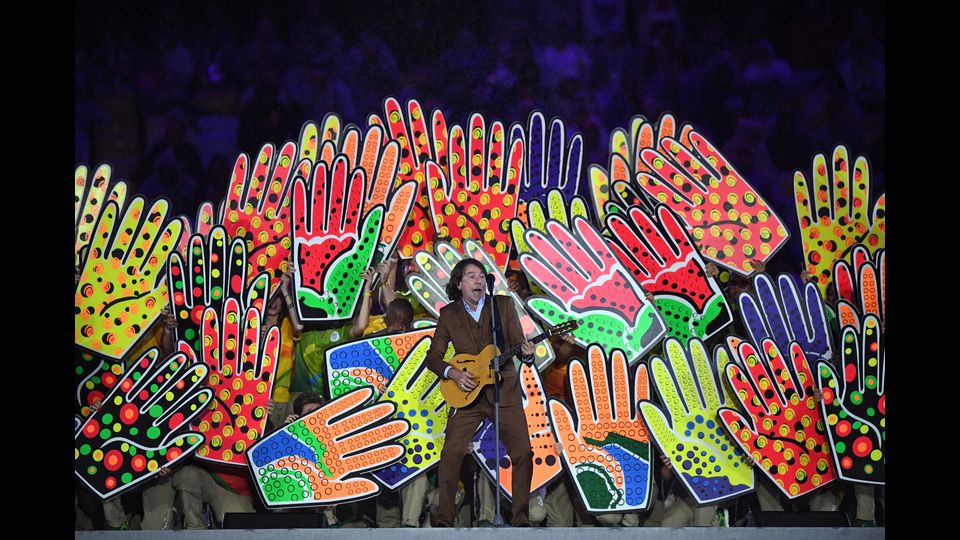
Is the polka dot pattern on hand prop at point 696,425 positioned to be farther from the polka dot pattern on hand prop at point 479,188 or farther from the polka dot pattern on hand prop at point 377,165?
the polka dot pattern on hand prop at point 377,165

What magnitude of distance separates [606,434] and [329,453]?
1.83 metres

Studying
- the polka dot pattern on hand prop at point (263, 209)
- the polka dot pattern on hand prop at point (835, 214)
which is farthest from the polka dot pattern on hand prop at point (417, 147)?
the polka dot pattern on hand prop at point (835, 214)

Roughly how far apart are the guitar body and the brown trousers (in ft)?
0.22

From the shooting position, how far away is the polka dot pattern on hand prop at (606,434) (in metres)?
7.15

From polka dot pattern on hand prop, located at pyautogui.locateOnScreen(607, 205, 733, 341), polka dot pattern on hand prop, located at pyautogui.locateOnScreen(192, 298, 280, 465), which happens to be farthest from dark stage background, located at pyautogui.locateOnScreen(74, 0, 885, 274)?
polka dot pattern on hand prop, located at pyautogui.locateOnScreen(192, 298, 280, 465)

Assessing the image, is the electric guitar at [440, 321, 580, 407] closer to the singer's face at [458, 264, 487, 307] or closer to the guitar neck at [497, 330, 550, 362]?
the guitar neck at [497, 330, 550, 362]

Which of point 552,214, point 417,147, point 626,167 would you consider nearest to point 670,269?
point 626,167

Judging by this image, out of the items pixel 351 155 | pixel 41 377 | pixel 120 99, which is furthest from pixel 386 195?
pixel 41 377

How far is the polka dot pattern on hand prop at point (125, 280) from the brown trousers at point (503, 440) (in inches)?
87.9

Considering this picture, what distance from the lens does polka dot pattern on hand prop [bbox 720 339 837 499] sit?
23.5 feet

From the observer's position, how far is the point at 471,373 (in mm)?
6785

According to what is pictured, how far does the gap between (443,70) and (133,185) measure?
7.39ft

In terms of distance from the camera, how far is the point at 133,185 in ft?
24.6

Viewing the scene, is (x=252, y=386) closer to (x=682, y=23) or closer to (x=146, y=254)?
(x=146, y=254)
